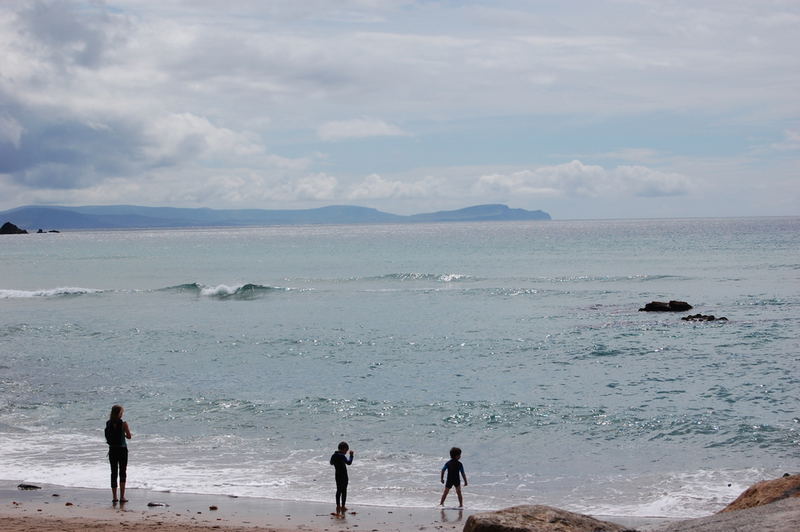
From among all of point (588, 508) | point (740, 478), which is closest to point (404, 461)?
point (588, 508)

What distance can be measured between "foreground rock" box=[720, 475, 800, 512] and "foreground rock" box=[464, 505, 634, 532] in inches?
80.0

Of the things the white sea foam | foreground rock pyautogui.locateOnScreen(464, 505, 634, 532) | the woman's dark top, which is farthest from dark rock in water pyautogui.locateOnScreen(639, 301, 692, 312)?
the white sea foam

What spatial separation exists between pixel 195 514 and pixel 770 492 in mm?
8200

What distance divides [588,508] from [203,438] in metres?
8.78

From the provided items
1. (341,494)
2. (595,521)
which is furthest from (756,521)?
(341,494)

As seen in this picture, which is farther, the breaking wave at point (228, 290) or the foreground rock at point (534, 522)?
the breaking wave at point (228, 290)

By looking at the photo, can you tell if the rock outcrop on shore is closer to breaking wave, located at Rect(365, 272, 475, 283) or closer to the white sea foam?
the white sea foam

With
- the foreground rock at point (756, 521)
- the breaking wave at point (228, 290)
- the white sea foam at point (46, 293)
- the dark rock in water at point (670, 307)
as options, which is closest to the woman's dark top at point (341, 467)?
the foreground rock at point (756, 521)

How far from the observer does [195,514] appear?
12.1 meters

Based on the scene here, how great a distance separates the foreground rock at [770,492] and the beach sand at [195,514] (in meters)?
1.47

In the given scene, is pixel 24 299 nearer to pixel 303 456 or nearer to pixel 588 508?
pixel 303 456

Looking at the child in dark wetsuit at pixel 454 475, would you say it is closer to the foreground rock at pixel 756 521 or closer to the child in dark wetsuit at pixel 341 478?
the child in dark wetsuit at pixel 341 478

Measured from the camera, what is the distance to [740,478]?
46.9ft

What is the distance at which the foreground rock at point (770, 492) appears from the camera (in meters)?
9.46
